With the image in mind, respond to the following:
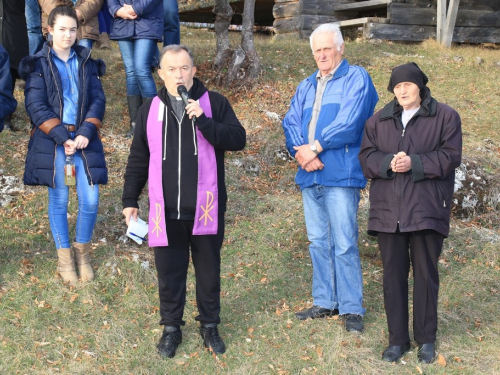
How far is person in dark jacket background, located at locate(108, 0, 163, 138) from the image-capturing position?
6.90m

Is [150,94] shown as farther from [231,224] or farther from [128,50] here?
[231,224]

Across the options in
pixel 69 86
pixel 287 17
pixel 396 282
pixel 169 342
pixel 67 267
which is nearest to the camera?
pixel 396 282

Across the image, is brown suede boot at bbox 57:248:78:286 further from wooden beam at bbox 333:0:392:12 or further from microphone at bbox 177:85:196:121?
wooden beam at bbox 333:0:392:12

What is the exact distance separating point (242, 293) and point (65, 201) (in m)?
1.74

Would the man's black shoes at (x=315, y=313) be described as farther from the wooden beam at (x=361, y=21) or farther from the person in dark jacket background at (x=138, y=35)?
the wooden beam at (x=361, y=21)

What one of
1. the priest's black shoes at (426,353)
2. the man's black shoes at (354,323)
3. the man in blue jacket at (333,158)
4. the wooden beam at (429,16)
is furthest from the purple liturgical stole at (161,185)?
the wooden beam at (429,16)

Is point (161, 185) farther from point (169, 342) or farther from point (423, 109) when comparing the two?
point (423, 109)

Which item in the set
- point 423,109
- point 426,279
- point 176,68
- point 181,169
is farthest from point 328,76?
point 426,279

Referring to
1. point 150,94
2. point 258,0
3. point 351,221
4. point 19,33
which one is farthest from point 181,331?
point 258,0

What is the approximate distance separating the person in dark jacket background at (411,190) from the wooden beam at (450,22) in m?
9.65

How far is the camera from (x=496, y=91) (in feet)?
33.2

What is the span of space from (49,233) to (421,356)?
3760 millimetres

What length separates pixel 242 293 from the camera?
5.52 m

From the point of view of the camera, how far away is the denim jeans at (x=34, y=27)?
788 centimetres
